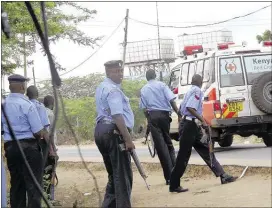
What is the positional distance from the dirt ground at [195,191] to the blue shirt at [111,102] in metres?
1.44

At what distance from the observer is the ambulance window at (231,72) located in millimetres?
9719

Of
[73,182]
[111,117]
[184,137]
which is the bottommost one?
[73,182]

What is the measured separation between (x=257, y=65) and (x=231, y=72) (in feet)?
1.74

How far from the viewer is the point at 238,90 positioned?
9.64 m

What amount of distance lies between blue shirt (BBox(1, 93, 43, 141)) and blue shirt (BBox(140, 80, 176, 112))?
2600mm

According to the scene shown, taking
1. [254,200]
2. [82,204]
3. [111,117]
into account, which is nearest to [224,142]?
[82,204]

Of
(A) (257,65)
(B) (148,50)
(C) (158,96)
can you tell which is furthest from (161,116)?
(B) (148,50)

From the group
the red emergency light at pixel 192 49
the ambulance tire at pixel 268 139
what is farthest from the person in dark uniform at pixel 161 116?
the ambulance tire at pixel 268 139

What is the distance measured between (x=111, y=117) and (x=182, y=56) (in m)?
6.61

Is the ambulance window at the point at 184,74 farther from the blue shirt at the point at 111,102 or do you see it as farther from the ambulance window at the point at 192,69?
the blue shirt at the point at 111,102

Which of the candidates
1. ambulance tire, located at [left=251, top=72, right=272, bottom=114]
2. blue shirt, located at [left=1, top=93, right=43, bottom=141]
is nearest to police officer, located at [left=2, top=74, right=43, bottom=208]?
blue shirt, located at [left=1, top=93, right=43, bottom=141]

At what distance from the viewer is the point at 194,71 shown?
10688 millimetres

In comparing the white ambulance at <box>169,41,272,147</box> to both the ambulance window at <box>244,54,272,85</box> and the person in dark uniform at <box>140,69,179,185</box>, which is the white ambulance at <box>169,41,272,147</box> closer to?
Answer: the ambulance window at <box>244,54,272,85</box>

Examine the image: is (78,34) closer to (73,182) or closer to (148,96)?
(73,182)
